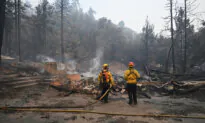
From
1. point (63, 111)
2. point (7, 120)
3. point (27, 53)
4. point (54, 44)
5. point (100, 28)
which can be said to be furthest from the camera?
point (100, 28)

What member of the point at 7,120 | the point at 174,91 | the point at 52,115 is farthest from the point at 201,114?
the point at 7,120

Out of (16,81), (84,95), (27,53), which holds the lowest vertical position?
(84,95)

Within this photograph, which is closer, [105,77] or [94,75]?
[105,77]

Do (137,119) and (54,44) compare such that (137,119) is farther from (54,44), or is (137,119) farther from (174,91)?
(54,44)

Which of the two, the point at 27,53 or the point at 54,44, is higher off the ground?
the point at 54,44

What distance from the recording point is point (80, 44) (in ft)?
121

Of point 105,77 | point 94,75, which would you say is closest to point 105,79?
point 105,77

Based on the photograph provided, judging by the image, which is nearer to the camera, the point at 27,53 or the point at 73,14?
the point at 27,53

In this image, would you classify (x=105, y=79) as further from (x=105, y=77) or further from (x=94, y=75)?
(x=94, y=75)

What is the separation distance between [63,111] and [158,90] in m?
6.98

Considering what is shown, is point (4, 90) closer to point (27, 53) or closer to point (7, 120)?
point (7, 120)

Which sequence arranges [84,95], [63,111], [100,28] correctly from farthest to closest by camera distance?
[100,28] < [84,95] < [63,111]

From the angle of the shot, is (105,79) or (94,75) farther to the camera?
(94,75)

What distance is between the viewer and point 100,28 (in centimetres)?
4369
